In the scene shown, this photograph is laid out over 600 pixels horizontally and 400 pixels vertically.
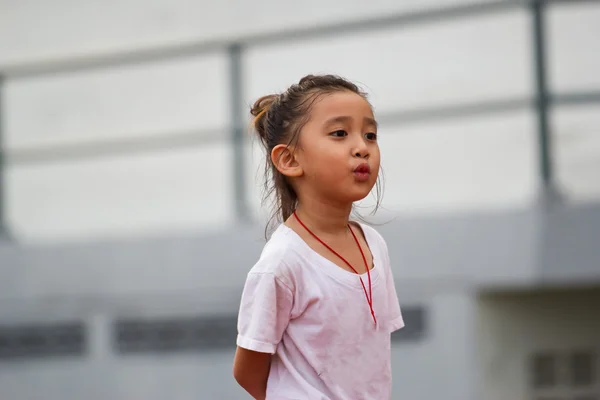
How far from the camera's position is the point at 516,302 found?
4.16 metres

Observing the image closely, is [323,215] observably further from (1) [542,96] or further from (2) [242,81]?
(2) [242,81]

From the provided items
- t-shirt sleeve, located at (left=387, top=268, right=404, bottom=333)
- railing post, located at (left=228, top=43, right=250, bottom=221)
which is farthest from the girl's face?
railing post, located at (left=228, top=43, right=250, bottom=221)

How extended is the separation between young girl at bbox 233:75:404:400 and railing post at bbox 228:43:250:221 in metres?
2.70

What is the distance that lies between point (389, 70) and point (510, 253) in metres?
1.01

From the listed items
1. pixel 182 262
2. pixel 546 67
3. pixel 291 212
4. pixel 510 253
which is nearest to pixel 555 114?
pixel 546 67

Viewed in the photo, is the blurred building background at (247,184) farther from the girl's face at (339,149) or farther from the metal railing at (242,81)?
the girl's face at (339,149)

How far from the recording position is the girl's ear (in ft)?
5.65

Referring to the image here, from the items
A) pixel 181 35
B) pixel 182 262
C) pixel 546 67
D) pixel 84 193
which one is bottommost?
pixel 182 262

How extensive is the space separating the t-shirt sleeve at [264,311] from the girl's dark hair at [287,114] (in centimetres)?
22

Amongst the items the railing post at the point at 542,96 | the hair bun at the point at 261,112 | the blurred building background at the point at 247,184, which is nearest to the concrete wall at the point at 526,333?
the blurred building background at the point at 247,184

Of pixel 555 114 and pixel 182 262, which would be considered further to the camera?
pixel 182 262

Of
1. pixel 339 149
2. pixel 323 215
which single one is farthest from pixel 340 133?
pixel 323 215

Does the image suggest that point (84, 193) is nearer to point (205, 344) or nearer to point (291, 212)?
point (205, 344)

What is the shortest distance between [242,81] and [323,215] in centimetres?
303
